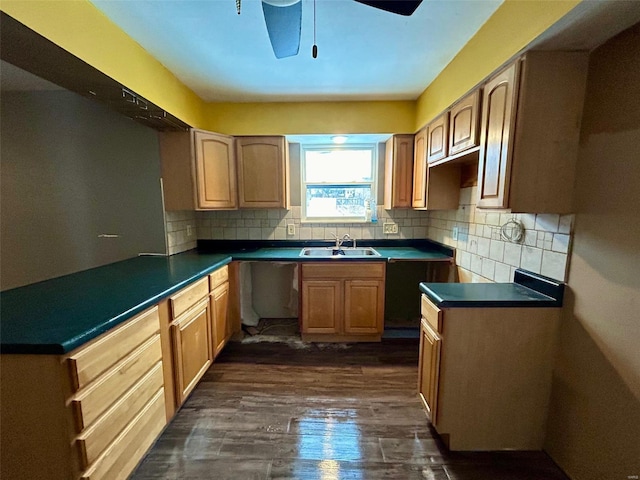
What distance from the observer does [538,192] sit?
1316mm

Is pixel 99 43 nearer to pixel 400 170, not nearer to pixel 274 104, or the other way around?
Result: pixel 274 104

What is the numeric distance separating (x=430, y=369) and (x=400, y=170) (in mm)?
1907

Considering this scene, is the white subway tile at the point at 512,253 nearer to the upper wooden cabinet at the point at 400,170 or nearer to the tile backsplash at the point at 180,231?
the upper wooden cabinet at the point at 400,170

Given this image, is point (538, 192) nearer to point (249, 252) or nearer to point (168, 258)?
point (249, 252)

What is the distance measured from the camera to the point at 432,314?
1.56 meters

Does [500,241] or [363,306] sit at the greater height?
[500,241]

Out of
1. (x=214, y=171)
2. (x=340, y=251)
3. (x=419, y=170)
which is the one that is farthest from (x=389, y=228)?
(x=214, y=171)

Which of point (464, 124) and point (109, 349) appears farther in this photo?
point (464, 124)

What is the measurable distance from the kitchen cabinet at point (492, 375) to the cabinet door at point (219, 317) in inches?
66.4

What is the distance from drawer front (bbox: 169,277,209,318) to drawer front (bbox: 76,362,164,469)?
1.05ft

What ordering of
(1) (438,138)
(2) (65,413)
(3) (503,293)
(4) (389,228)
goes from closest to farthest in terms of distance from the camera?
(2) (65,413) → (3) (503,293) → (1) (438,138) → (4) (389,228)

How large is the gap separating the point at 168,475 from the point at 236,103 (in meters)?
2.95

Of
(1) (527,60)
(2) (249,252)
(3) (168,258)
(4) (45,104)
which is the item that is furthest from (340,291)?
(4) (45,104)

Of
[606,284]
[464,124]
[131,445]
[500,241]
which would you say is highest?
[464,124]
